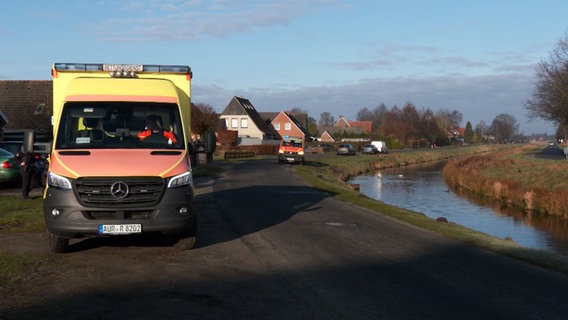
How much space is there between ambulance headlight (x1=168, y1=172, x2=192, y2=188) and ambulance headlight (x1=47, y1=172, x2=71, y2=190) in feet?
4.60

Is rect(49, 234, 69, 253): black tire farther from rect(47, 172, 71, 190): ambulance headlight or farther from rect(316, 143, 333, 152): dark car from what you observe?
rect(316, 143, 333, 152): dark car

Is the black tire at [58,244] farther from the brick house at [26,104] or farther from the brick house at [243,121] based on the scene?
the brick house at [243,121]

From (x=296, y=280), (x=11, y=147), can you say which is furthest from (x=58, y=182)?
(x=11, y=147)

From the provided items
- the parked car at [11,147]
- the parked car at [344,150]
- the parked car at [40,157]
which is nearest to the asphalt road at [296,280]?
the parked car at [40,157]

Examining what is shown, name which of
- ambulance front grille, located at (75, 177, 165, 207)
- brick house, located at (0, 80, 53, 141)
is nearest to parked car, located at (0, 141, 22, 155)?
ambulance front grille, located at (75, 177, 165, 207)

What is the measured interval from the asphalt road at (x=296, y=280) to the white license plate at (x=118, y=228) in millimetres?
496

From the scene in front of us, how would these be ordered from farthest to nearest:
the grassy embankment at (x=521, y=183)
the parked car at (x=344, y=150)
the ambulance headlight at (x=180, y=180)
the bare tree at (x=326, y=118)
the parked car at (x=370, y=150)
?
the bare tree at (x=326, y=118) → the parked car at (x=370, y=150) → the parked car at (x=344, y=150) → the grassy embankment at (x=521, y=183) → the ambulance headlight at (x=180, y=180)

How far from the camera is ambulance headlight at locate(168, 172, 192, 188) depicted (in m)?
8.66

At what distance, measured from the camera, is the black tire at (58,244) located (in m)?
9.08

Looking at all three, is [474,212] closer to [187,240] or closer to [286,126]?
[187,240]

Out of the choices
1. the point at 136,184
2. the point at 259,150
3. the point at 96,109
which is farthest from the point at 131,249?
the point at 259,150

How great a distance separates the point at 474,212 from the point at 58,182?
19559mm

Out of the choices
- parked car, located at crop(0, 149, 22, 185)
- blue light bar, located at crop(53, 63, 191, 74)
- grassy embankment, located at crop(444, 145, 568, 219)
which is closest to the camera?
blue light bar, located at crop(53, 63, 191, 74)

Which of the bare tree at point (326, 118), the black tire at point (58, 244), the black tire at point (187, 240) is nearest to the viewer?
the black tire at point (58, 244)
